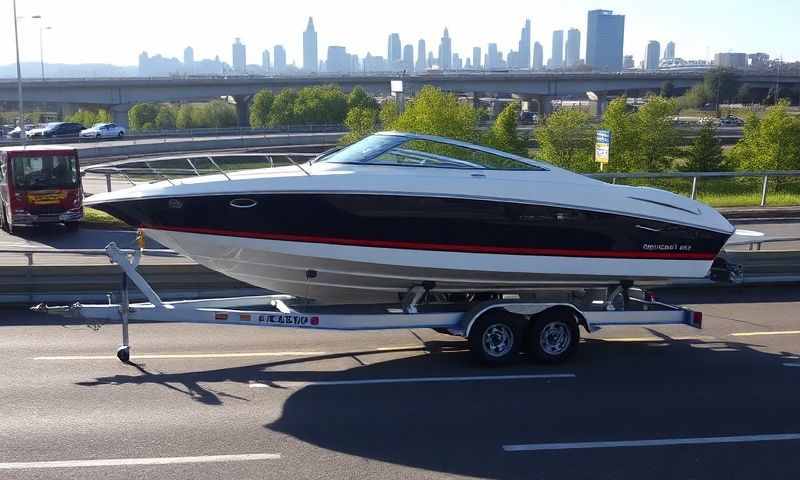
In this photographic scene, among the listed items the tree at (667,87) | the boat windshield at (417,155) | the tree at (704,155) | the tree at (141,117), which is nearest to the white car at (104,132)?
the tree at (141,117)

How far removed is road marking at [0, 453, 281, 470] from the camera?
6.79m

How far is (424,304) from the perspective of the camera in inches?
413

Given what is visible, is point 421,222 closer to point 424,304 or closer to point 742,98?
point 424,304

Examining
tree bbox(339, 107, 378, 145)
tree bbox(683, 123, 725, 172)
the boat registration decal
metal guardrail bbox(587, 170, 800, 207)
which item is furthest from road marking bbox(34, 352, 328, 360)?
tree bbox(683, 123, 725, 172)

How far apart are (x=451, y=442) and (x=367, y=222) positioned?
302 cm

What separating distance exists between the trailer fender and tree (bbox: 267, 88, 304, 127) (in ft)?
248

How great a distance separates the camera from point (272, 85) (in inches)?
3964

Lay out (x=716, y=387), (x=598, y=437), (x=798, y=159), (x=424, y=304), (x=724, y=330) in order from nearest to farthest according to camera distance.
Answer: (x=598, y=437) → (x=716, y=387) → (x=424, y=304) → (x=724, y=330) → (x=798, y=159)

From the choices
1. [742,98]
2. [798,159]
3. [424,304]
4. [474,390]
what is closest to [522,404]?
[474,390]

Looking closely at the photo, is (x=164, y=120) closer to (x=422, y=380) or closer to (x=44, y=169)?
(x=44, y=169)

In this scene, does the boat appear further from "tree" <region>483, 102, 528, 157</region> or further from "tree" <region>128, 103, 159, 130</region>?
"tree" <region>128, 103, 159, 130</region>

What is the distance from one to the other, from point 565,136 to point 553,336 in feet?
140

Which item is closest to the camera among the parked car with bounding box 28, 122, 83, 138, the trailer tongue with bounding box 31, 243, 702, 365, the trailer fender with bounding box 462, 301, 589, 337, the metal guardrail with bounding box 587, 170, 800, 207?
the trailer tongue with bounding box 31, 243, 702, 365

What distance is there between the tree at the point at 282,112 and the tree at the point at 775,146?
4667 centimetres
